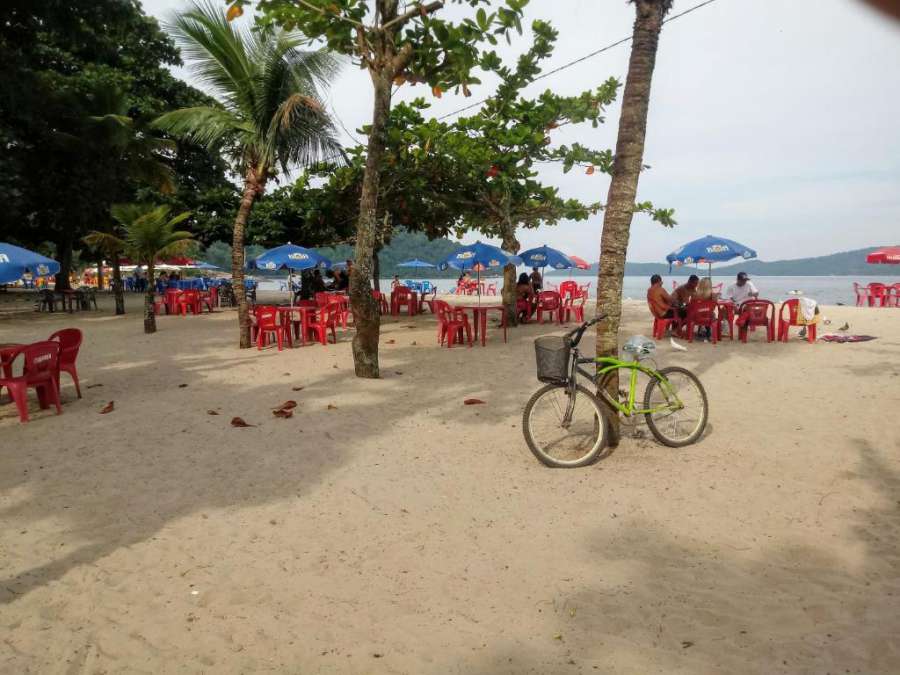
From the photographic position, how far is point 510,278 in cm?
1485

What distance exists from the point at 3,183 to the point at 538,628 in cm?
1992

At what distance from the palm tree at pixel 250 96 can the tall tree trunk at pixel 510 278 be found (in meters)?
5.16

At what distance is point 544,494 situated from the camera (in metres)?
4.50

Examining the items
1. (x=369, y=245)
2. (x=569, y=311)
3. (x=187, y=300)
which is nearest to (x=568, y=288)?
(x=569, y=311)

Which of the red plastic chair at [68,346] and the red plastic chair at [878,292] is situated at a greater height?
the red plastic chair at [878,292]

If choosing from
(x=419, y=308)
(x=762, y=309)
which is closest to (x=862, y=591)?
(x=762, y=309)

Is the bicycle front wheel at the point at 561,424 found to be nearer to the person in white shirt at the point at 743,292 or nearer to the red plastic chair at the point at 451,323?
the red plastic chair at the point at 451,323

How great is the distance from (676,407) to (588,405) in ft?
2.87

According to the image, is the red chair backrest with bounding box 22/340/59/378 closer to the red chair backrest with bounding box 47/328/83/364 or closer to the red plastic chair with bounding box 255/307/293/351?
the red chair backrest with bounding box 47/328/83/364

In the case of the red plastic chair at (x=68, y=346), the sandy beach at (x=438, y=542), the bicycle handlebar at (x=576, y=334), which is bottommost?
the sandy beach at (x=438, y=542)

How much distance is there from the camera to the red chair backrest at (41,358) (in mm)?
6590

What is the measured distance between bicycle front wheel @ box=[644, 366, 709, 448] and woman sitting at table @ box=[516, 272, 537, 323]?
1014 cm

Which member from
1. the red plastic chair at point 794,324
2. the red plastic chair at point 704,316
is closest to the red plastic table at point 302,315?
the red plastic chair at point 704,316

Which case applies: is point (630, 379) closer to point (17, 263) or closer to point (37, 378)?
point (17, 263)
